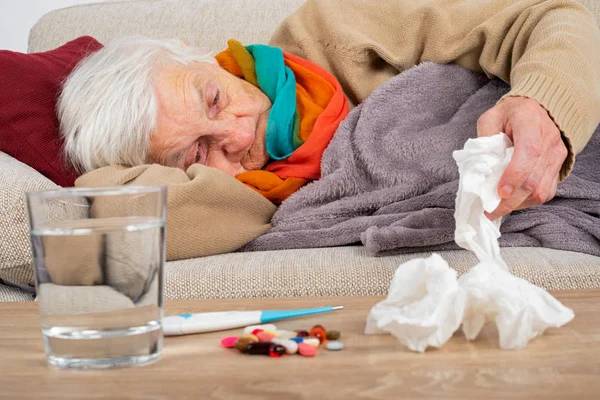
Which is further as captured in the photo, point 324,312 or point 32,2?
point 32,2

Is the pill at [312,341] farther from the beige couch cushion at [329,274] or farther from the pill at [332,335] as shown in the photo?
the beige couch cushion at [329,274]

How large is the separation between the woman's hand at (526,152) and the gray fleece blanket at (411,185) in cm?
25

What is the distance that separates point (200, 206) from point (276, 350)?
2.78 feet

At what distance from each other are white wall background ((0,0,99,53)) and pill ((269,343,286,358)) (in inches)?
100

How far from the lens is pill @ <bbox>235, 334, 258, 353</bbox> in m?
0.61

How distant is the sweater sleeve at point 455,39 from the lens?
137 cm

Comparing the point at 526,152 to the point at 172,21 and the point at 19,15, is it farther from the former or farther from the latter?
the point at 19,15

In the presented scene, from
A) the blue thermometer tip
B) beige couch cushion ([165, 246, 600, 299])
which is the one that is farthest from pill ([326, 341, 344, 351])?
beige couch cushion ([165, 246, 600, 299])

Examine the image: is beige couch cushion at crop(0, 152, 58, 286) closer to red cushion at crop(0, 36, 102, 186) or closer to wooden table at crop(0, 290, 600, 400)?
red cushion at crop(0, 36, 102, 186)

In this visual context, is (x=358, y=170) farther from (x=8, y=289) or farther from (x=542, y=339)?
(x=542, y=339)

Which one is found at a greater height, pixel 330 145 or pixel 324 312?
pixel 324 312

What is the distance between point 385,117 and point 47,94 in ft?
2.38

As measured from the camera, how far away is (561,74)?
1303 millimetres

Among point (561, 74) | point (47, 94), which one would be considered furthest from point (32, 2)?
point (561, 74)
